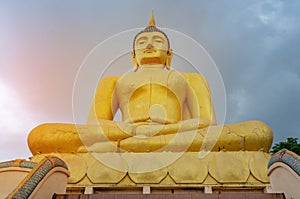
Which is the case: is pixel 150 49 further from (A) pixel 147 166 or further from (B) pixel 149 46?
(A) pixel 147 166

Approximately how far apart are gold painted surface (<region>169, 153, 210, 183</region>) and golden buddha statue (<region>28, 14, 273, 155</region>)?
227 millimetres

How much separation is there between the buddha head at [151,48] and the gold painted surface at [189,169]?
3.27m

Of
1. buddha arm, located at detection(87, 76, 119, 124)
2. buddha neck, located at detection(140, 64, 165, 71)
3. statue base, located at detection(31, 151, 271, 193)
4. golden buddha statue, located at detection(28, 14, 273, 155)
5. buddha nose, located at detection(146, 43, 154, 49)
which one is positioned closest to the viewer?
statue base, located at detection(31, 151, 271, 193)

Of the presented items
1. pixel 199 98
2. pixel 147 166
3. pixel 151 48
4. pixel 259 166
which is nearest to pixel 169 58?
pixel 151 48

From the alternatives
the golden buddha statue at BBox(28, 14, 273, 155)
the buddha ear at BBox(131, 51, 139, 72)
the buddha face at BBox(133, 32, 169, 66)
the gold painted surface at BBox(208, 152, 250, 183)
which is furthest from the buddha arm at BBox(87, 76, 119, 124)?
the gold painted surface at BBox(208, 152, 250, 183)

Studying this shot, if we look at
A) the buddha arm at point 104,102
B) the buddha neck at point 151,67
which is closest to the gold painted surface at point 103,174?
the buddha arm at point 104,102

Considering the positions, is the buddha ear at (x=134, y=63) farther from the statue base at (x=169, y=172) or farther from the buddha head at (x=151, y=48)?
the statue base at (x=169, y=172)

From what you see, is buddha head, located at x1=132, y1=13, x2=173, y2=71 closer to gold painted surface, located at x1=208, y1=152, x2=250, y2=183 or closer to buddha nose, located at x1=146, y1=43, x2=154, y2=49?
buddha nose, located at x1=146, y1=43, x2=154, y2=49

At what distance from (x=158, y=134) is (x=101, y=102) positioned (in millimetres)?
1964

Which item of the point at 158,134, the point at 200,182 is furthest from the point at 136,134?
the point at 200,182

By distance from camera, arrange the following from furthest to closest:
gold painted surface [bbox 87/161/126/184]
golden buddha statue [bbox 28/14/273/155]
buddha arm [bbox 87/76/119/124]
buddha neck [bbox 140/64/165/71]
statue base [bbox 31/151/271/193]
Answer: buddha neck [bbox 140/64/165/71] < buddha arm [bbox 87/76/119/124] < golden buddha statue [bbox 28/14/273/155] < gold painted surface [bbox 87/161/126/184] < statue base [bbox 31/151/271/193]

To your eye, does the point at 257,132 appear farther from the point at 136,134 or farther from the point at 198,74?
the point at 198,74

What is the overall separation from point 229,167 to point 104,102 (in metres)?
3.22

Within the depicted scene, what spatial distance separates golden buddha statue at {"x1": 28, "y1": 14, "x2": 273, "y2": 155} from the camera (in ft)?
18.9
